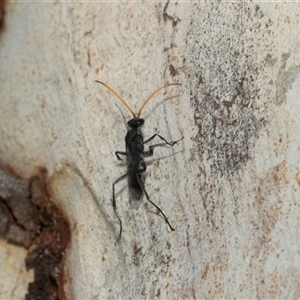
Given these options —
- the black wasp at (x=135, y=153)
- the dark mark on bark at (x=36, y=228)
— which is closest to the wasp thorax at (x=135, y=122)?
the black wasp at (x=135, y=153)

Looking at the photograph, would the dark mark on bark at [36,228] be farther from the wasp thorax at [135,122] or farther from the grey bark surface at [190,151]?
the wasp thorax at [135,122]

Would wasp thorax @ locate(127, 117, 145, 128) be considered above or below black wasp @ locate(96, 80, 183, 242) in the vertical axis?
above

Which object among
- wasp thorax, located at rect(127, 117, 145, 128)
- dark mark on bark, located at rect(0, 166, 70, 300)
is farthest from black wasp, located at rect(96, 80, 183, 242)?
dark mark on bark, located at rect(0, 166, 70, 300)

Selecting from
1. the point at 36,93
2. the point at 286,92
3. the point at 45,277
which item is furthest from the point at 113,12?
the point at 45,277

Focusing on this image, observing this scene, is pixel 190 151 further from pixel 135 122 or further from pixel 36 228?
pixel 36 228

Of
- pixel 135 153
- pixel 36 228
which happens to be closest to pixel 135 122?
pixel 135 153

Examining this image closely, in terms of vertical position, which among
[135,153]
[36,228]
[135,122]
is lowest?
[36,228]

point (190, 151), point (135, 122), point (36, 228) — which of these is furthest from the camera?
point (36, 228)

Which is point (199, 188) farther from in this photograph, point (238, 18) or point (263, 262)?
point (238, 18)

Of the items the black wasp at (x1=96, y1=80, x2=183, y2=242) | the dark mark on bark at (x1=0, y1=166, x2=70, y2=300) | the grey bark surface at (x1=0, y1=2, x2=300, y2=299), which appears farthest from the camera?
the dark mark on bark at (x1=0, y1=166, x2=70, y2=300)

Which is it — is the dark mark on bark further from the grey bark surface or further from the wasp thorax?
the wasp thorax
